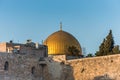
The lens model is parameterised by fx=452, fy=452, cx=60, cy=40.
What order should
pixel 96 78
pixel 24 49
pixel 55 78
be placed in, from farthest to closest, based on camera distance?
pixel 24 49 < pixel 55 78 < pixel 96 78

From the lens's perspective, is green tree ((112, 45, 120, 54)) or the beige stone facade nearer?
the beige stone facade

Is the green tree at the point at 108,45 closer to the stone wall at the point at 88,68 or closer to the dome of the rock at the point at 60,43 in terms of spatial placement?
the stone wall at the point at 88,68

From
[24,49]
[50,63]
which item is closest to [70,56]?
[50,63]

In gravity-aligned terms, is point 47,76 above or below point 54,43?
below

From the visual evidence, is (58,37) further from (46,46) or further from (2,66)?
(2,66)

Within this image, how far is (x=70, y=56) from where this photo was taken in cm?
3909

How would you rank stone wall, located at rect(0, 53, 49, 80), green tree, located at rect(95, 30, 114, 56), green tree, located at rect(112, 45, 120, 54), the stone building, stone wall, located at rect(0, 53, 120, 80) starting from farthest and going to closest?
green tree, located at rect(95, 30, 114, 56) < green tree, located at rect(112, 45, 120, 54) < stone wall, located at rect(0, 53, 49, 80) < the stone building < stone wall, located at rect(0, 53, 120, 80)

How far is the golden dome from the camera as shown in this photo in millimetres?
42906

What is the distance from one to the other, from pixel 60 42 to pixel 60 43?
0.10 meters

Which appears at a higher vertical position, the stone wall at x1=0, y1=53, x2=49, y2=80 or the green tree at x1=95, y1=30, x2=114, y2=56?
the green tree at x1=95, y1=30, x2=114, y2=56

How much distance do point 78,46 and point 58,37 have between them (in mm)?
2133

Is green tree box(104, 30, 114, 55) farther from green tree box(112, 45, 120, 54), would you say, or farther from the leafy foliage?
green tree box(112, 45, 120, 54)

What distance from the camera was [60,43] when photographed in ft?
141

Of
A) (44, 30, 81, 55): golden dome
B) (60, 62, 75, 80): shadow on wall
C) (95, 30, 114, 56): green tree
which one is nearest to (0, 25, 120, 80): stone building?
(60, 62, 75, 80): shadow on wall
